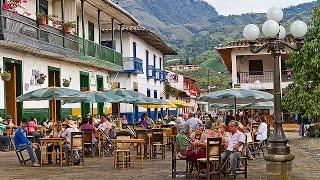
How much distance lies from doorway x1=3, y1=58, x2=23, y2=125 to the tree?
39.4ft

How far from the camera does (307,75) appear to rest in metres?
27.0

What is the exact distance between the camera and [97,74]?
35406mm

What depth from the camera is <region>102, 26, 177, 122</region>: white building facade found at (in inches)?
1617

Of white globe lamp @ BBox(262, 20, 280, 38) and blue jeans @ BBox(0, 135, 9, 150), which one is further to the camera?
blue jeans @ BBox(0, 135, 9, 150)

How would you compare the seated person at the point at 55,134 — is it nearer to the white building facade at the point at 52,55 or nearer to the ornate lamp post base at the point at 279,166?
the white building facade at the point at 52,55

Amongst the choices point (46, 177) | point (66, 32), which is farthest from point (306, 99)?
point (46, 177)

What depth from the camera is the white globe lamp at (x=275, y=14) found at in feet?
41.2

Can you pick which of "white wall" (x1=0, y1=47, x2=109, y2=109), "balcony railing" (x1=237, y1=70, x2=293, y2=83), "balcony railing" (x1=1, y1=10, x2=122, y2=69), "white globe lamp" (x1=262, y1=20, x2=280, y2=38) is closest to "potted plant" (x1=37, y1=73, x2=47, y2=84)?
"white wall" (x1=0, y1=47, x2=109, y2=109)

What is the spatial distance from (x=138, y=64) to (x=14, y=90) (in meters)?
19.1

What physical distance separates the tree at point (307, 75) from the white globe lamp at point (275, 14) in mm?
13872

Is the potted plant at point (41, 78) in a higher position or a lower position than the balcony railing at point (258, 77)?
lower

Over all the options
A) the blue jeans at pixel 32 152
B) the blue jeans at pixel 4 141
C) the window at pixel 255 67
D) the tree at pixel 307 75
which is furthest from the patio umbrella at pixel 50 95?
the window at pixel 255 67

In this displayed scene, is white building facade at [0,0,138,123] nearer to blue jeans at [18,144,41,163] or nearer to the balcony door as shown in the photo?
the balcony door

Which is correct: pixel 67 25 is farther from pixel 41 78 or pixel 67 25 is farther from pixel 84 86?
pixel 84 86
